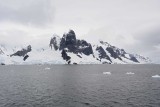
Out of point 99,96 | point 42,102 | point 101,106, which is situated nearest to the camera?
point 101,106

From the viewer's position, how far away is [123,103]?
61375 millimetres

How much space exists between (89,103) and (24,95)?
24.5m

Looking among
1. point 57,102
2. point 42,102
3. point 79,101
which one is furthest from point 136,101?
point 42,102

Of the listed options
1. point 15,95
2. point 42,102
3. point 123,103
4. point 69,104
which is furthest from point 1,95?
→ point 123,103

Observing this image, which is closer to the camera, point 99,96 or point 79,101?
point 79,101

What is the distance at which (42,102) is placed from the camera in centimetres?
6312

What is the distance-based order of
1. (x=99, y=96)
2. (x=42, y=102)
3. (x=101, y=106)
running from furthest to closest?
(x=99, y=96)
(x=42, y=102)
(x=101, y=106)

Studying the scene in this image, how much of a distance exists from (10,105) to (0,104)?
3.26 m

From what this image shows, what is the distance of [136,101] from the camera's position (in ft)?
209

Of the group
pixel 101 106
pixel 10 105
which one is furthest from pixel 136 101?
pixel 10 105

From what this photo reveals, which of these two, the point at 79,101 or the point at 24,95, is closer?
the point at 79,101

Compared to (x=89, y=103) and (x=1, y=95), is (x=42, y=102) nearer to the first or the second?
(x=89, y=103)

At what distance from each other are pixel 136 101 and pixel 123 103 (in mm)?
4802

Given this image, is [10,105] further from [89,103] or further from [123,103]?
[123,103]
